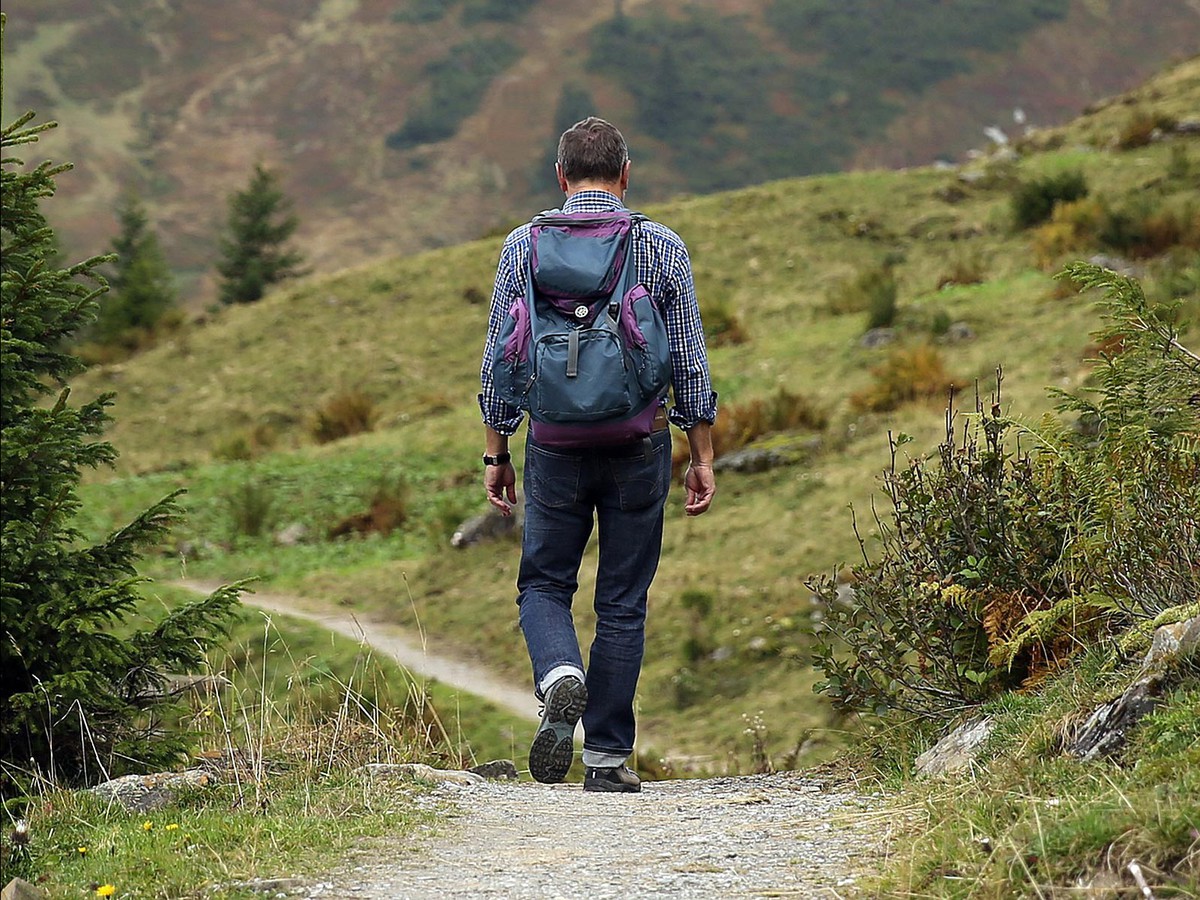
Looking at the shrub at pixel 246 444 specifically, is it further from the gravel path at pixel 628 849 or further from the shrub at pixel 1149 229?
the gravel path at pixel 628 849

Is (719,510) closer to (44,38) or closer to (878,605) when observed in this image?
(878,605)

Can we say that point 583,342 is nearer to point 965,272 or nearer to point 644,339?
point 644,339

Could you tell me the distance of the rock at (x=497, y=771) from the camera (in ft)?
15.6

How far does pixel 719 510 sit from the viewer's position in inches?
445

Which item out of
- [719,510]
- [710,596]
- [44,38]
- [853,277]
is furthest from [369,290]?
[44,38]

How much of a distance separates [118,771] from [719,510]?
7236 mm

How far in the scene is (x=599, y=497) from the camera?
4.22 m

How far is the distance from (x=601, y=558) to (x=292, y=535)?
9916 mm

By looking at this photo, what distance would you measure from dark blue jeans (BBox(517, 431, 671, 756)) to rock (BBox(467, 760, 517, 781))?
1.63 ft

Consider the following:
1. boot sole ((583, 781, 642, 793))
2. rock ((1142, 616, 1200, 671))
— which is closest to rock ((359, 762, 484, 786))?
boot sole ((583, 781, 642, 793))

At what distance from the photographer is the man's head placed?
164 inches

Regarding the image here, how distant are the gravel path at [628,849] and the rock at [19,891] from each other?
1.96 ft

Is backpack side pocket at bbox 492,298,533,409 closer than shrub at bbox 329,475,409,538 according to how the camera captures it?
Yes

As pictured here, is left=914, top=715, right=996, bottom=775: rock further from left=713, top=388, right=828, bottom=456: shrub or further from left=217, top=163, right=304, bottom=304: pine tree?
left=217, top=163, right=304, bottom=304: pine tree
